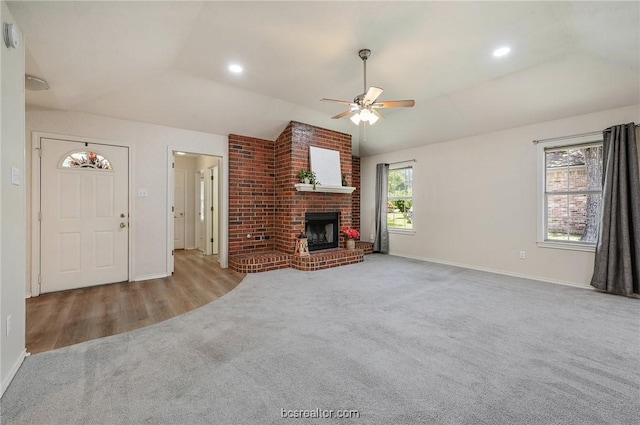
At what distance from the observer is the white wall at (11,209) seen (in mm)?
1646

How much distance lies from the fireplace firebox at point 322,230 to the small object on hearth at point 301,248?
447 mm

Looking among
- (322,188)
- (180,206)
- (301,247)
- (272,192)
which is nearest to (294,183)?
(322,188)

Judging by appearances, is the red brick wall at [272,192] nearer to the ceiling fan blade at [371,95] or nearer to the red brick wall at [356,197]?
the red brick wall at [356,197]

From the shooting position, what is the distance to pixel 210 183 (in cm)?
607

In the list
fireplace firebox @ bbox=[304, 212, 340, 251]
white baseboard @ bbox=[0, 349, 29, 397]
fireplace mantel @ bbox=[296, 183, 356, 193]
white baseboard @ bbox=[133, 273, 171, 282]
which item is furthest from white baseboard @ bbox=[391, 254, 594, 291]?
white baseboard @ bbox=[0, 349, 29, 397]

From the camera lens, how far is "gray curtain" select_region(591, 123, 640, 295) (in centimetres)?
338

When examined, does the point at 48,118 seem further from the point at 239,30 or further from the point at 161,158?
the point at 239,30

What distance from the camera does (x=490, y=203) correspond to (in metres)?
4.76

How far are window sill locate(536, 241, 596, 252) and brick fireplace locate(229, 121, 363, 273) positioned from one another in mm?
2890

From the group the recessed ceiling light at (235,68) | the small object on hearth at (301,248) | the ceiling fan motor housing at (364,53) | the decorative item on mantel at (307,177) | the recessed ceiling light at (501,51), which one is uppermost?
the recessed ceiling light at (501,51)

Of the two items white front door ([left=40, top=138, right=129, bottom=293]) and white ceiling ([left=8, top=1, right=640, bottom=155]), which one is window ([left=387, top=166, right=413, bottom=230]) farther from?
white front door ([left=40, top=138, right=129, bottom=293])

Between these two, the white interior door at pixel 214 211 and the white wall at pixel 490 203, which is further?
the white interior door at pixel 214 211

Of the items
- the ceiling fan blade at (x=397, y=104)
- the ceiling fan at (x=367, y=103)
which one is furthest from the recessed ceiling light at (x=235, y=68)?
the ceiling fan blade at (x=397, y=104)

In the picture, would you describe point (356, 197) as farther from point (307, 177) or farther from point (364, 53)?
point (364, 53)
